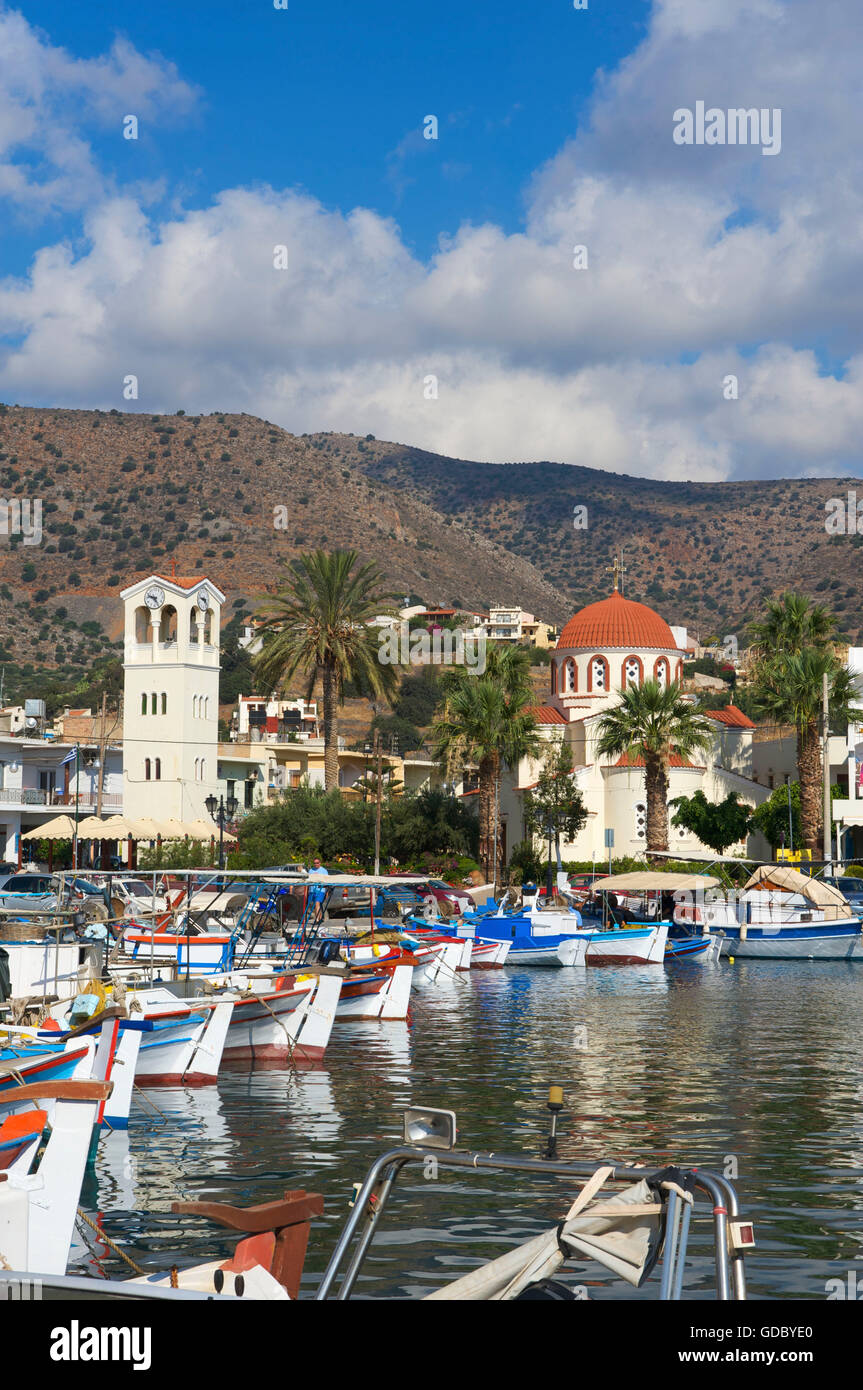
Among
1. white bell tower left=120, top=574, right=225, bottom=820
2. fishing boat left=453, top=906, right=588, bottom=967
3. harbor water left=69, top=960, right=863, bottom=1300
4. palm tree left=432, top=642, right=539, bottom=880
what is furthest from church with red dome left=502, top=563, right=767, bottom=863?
harbor water left=69, top=960, right=863, bottom=1300

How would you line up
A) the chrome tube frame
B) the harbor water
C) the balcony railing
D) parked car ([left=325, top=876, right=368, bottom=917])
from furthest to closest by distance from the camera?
the balcony railing
parked car ([left=325, top=876, right=368, bottom=917])
the harbor water
the chrome tube frame

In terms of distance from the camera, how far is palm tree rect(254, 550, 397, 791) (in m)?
56.3

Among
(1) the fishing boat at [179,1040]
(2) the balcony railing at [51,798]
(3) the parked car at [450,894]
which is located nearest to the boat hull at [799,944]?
(3) the parked car at [450,894]

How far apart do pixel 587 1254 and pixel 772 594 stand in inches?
6520

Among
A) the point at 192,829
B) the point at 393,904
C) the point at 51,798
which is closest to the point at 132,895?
the point at 192,829

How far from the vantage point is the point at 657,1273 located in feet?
35.3

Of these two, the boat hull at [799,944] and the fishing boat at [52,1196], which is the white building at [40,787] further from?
the fishing boat at [52,1196]

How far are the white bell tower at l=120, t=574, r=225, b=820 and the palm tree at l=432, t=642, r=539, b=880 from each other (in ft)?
42.4

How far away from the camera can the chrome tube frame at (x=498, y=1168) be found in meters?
5.48

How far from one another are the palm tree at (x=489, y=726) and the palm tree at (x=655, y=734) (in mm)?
3590

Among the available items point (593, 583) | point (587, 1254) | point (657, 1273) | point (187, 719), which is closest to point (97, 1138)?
point (657, 1273)

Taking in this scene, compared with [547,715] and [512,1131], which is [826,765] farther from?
[512,1131]

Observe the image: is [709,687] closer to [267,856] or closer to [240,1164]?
[267,856]

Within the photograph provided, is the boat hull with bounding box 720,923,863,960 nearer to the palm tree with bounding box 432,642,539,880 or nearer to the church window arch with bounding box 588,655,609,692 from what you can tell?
the palm tree with bounding box 432,642,539,880
